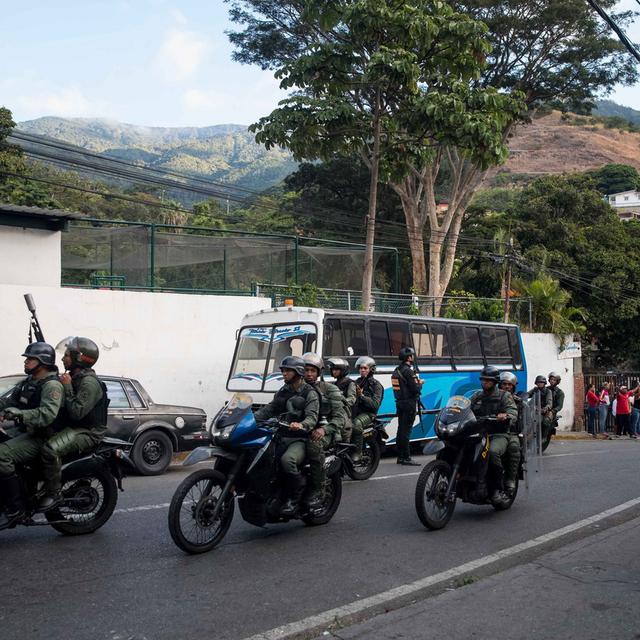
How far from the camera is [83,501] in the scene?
7.13 meters

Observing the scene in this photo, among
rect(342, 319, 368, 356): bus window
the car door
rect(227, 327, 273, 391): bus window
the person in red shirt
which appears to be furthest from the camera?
the person in red shirt

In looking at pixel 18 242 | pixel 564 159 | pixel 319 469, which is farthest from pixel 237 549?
pixel 564 159

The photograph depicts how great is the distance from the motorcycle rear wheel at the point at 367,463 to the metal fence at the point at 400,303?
9.71 metres

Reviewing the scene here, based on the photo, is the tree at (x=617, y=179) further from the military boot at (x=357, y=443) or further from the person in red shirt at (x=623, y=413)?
the military boot at (x=357, y=443)

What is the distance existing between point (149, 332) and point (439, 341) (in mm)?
6416

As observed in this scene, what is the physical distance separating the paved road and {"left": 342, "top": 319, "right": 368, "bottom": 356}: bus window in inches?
218

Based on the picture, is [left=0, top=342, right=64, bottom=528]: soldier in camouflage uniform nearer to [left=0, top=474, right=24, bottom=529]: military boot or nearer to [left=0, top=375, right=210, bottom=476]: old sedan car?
[left=0, top=474, right=24, bottom=529]: military boot

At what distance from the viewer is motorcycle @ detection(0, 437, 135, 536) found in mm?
6684

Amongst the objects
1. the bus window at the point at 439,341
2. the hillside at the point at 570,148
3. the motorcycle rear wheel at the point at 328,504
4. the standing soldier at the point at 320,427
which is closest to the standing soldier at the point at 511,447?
the motorcycle rear wheel at the point at 328,504

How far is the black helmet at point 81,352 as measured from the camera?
703 cm

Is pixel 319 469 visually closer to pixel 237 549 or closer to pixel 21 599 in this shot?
pixel 237 549

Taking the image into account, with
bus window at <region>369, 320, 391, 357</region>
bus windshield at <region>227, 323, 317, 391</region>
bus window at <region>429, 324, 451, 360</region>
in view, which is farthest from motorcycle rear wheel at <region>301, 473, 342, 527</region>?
bus window at <region>429, 324, 451, 360</region>

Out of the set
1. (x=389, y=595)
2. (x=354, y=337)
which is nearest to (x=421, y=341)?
(x=354, y=337)

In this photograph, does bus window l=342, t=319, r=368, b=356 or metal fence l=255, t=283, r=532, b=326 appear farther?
metal fence l=255, t=283, r=532, b=326
